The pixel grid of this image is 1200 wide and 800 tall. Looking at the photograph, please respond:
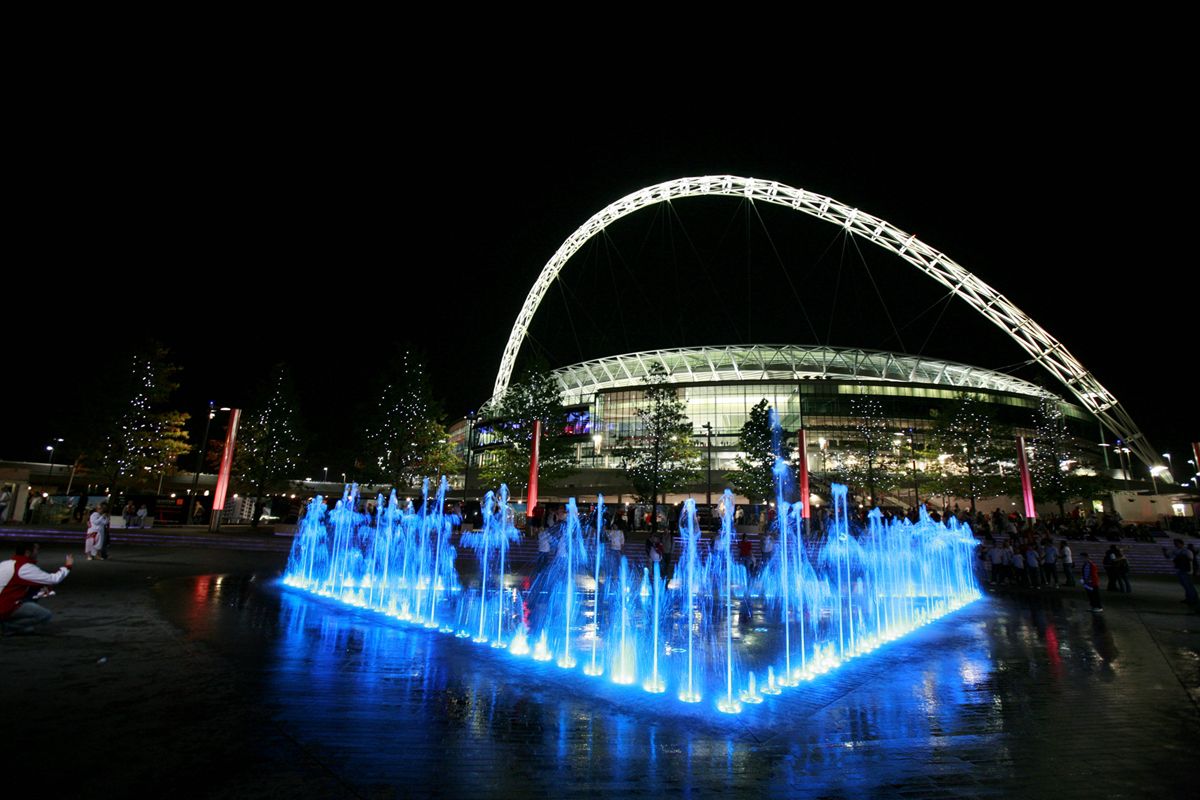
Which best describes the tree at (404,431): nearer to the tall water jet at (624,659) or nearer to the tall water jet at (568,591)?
the tall water jet at (568,591)

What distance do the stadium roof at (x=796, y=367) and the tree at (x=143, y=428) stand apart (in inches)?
1698

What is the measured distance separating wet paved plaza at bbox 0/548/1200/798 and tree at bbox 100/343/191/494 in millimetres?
37764

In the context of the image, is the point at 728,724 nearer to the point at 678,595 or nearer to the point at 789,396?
the point at 678,595

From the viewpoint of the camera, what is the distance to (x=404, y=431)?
146 feet

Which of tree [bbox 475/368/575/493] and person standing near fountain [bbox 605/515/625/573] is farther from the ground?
tree [bbox 475/368/575/493]

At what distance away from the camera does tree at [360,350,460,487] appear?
4406 centimetres

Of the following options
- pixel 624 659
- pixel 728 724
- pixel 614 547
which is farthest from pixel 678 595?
pixel 728 724

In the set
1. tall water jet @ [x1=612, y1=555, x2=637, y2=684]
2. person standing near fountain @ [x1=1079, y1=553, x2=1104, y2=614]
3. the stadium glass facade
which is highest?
the stadium glass facade

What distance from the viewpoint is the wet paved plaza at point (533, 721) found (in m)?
4.90

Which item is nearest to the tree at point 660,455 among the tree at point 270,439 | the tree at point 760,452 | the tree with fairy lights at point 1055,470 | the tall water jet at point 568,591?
the tree at point 760,452

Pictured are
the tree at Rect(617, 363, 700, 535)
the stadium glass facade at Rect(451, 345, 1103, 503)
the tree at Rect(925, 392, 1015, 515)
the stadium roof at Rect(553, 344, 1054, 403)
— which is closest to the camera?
the tree at Rect(617, 363, 700, 535)

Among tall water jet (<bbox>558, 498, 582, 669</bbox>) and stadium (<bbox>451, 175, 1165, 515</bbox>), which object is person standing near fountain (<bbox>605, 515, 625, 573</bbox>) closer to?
tall water jet (<bbox>558, 498, 582, 669</bbox>)

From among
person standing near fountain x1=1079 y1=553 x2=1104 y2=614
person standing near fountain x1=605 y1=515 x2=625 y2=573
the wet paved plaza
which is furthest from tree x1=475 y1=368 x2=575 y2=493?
the wet paved plaza

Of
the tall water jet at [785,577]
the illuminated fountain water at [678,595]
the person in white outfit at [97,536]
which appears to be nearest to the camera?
the illuminated fountain water at [678,595]
